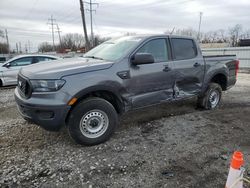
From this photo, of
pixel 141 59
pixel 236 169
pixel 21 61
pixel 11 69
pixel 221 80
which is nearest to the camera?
pixel 236 169

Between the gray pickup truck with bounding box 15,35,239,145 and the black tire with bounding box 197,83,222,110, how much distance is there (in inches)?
16.8

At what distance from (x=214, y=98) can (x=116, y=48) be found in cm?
320

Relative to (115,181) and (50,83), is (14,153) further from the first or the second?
(115,181)

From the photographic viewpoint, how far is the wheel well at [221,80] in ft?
17.7

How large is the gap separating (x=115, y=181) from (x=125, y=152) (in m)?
0.71

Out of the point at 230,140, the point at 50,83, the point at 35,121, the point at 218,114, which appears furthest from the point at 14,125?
the point at 218,114

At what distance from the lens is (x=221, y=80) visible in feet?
18.2

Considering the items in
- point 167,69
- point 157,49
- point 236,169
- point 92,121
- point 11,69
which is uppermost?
point 157,49

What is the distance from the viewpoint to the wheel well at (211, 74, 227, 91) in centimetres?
538

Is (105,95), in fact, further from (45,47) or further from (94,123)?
(45,47)

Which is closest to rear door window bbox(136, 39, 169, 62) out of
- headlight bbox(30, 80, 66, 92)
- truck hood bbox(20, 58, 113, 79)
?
truck hood bbox(20, 58, 113, 79)

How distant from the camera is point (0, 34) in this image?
5797 centimetres

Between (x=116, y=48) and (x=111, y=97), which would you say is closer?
(x=111, y=97)

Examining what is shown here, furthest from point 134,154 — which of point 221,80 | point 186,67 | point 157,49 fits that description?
point 221,80
